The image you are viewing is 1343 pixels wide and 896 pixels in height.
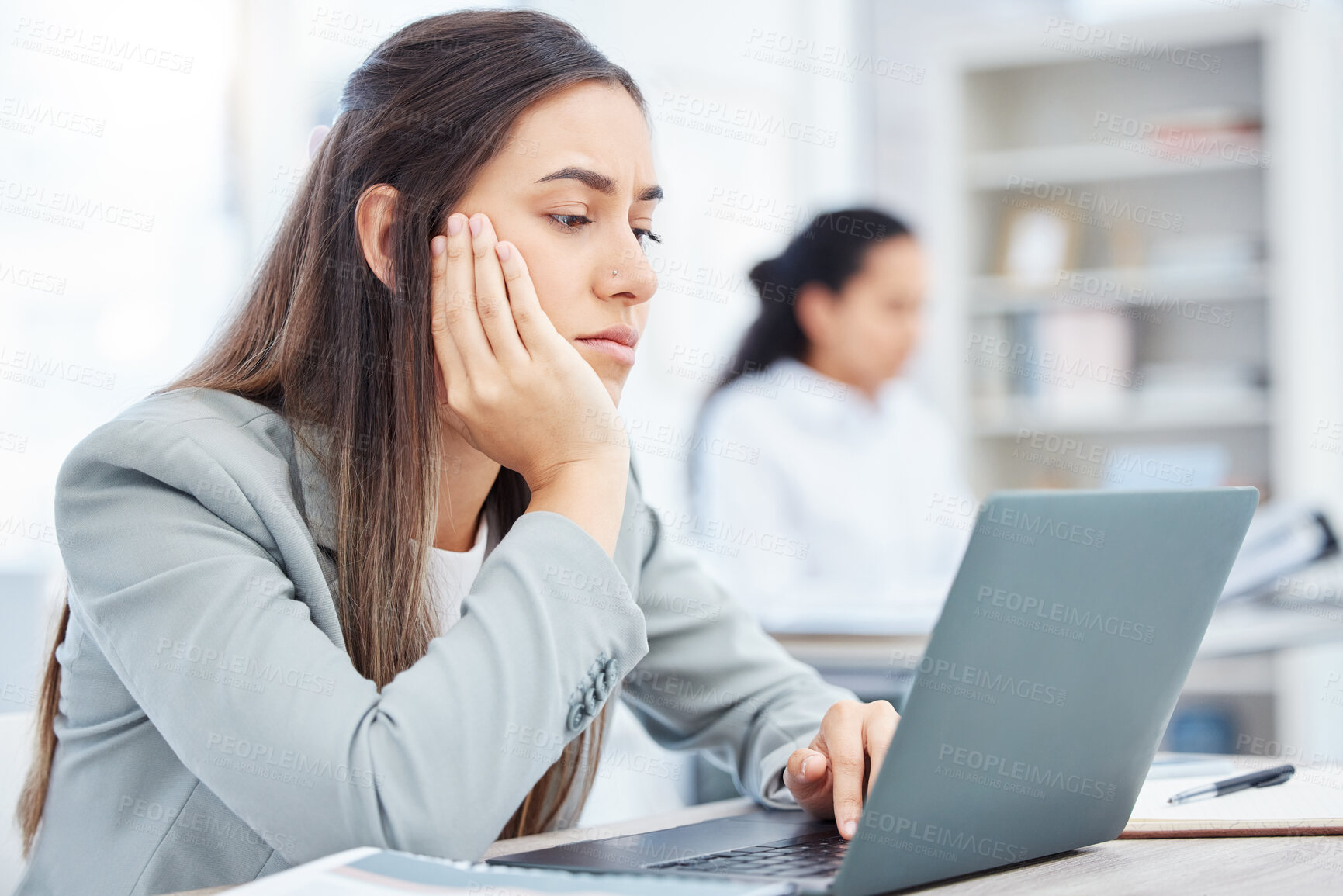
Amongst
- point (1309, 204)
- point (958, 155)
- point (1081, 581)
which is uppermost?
point (958, 155)

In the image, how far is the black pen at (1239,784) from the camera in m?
0.97

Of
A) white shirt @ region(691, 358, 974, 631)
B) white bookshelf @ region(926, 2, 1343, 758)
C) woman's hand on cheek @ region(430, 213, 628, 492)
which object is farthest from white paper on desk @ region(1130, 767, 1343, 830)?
white bookshelf @ region(926, 2, 1343, 758)

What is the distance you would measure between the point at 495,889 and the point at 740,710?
56cm

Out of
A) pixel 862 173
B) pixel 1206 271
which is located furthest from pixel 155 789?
pixel 862 173

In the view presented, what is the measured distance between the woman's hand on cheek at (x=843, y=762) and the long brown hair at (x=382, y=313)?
0.88 feet

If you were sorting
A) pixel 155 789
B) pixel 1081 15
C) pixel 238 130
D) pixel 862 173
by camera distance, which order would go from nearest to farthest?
pixel 155 789, pixel 238 130, pixel 1081 15, pixel 862 173

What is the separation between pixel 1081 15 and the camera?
4055mm

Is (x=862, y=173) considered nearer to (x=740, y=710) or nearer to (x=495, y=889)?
(x=740, y=710)

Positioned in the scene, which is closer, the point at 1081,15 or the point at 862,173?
the point at 1081,15

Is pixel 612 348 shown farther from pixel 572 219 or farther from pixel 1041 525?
pixel 1041 525

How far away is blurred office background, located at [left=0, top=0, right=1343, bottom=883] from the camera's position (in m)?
2.75

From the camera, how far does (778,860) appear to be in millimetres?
788

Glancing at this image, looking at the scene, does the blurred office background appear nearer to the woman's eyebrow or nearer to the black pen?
the black pen

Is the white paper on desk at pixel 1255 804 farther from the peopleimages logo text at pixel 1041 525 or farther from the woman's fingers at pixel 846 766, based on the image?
the peopleimages logo text at pixel 1041 525
